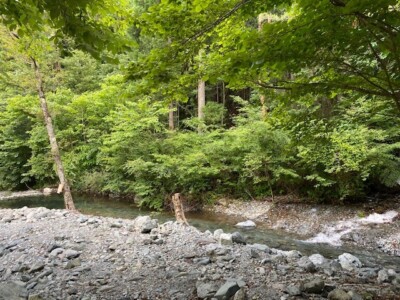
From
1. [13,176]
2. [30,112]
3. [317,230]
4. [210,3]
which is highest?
[30,112]

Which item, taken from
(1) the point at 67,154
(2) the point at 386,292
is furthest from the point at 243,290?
(1) the point at 67,154

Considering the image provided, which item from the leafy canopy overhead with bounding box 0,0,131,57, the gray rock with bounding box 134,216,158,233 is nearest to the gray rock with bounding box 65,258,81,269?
the gray rock with bounding box 134,216,158,233

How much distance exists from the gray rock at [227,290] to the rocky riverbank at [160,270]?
0.01 m

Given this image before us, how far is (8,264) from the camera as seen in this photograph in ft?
15.7

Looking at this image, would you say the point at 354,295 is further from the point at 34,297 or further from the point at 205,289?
the point at 34,297

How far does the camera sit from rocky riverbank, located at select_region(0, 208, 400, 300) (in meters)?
3.61

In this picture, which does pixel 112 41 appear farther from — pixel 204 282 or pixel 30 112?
pixel 30 112

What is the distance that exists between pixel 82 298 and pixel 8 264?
206 cm

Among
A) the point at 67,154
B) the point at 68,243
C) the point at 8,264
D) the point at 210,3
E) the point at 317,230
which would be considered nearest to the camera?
the point at 210,3

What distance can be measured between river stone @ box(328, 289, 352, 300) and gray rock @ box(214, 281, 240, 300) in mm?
1019

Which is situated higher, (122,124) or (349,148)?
(122,124)

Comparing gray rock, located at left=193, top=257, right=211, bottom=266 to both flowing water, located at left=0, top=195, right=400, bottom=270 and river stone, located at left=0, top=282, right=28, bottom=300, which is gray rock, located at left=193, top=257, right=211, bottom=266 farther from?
flowing water, located at left=0, top=195, right=400, bottom=270

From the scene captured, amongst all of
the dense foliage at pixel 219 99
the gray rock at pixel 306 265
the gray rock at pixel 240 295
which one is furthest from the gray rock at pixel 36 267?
the gray rock at pixel 306 265

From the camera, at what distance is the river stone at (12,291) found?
11.3ft
